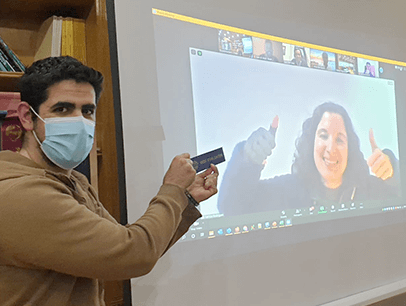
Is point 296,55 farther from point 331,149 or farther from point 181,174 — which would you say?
point 181,174

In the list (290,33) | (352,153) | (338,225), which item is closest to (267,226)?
(338,225)

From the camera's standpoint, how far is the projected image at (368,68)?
2.31 meters

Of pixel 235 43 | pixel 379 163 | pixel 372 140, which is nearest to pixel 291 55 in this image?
pixel 235 43

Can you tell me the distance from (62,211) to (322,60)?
5.65 feet

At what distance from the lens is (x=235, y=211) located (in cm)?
175

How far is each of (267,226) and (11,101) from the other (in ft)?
4.01

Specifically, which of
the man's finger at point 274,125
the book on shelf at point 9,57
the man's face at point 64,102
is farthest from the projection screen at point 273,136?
the man's face at point 64,102

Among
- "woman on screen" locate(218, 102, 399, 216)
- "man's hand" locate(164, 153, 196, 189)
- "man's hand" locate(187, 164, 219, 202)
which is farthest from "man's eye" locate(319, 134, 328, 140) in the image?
"man's hand" locate(164, 153, 196, 189)

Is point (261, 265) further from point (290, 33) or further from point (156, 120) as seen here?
point (290, 33)

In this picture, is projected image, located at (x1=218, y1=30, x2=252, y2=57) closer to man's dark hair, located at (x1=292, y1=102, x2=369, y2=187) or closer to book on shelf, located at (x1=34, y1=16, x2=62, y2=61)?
man's dark hair, located at (x1=292, y1=102, x2=369, y2=187)

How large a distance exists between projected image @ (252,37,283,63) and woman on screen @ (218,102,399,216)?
1.07 ft

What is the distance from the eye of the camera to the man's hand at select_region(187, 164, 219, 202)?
118 centimetres

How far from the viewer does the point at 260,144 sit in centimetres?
183

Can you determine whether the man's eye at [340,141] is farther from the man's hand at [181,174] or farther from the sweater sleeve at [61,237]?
Result: the sweater sleeve at [61,237]
